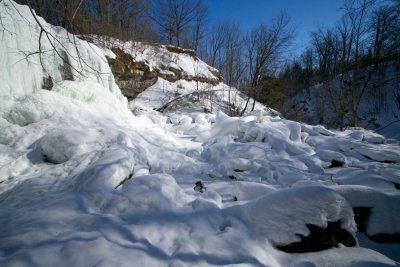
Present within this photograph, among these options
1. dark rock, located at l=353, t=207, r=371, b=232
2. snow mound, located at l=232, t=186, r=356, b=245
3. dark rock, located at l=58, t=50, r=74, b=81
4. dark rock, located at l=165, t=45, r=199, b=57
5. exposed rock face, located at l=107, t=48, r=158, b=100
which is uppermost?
dark rock, located at l=165, t=45, r=199, b=57

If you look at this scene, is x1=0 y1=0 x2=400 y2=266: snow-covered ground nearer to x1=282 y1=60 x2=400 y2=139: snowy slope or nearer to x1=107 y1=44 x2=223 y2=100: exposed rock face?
x1=107 y1=44 x2=223 y2=100: exposed rock face

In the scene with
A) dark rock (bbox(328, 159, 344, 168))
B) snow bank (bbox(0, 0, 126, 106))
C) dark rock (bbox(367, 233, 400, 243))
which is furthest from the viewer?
dark rock (bbox(328, 159, 344, 168))

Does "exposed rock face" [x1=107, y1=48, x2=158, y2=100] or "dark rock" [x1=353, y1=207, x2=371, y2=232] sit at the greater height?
"exposed rock face" [x1=107, y1=48, x2=158, y2=100]

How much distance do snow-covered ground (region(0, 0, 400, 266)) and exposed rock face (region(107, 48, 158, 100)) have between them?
5499 millimetres

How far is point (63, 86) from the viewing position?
5449mm

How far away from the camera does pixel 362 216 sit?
2430mm

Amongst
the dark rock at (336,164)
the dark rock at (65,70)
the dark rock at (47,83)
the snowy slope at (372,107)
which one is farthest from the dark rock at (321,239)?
the snowy slope at (372,107)

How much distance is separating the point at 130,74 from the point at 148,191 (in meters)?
11.3

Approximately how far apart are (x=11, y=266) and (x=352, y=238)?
2.78 meters

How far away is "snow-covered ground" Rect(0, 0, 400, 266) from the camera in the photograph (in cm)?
167

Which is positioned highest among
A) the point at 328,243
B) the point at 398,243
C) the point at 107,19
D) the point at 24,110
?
the point at 107,19

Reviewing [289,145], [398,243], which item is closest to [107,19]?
[289,145]

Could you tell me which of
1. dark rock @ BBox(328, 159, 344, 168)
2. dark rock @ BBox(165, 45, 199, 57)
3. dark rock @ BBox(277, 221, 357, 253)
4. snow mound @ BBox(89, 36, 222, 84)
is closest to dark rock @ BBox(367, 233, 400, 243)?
dark rock @ BBox(277, 221, 357, 253)

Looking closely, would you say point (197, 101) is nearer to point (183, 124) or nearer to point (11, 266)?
point (183, 124)
